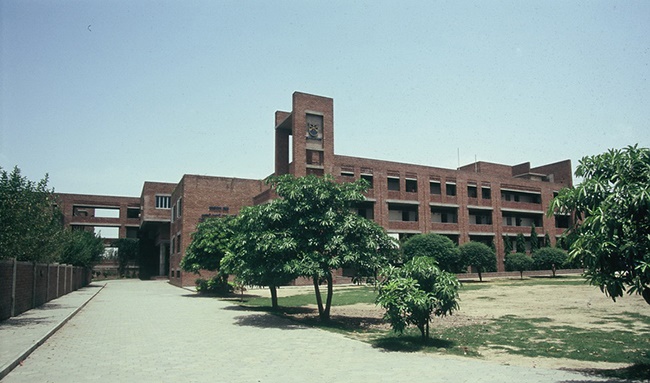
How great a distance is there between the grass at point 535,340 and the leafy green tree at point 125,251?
202 ft

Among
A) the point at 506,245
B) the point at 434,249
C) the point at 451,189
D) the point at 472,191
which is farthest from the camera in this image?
the point at 472,191

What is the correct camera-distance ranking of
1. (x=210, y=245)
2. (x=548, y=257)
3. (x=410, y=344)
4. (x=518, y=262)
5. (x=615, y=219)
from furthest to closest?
(x=548, y=257)
(x=518, y=262)
(x=210, y=245)
(x=410, y=344)
(x=615, y=219)

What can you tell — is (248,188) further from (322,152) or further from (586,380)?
(586,380)

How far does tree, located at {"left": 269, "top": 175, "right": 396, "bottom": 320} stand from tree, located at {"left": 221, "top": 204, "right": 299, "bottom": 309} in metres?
0.19

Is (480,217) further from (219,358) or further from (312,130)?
(219,358)

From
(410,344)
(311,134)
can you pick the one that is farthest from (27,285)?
(311,134)

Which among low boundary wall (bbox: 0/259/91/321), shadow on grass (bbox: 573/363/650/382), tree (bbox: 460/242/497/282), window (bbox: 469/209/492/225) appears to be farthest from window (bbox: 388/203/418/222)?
shadow on grass (bbox: 573/363/650/382)

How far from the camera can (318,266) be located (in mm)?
15047

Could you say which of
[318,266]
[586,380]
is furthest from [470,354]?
[318,266]

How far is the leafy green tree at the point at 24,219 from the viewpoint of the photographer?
15.4 meters

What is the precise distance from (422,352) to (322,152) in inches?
1423

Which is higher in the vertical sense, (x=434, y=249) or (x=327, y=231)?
(x=327, y=231)

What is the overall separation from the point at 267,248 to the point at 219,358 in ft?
19.4

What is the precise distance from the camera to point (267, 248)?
15.6 m
